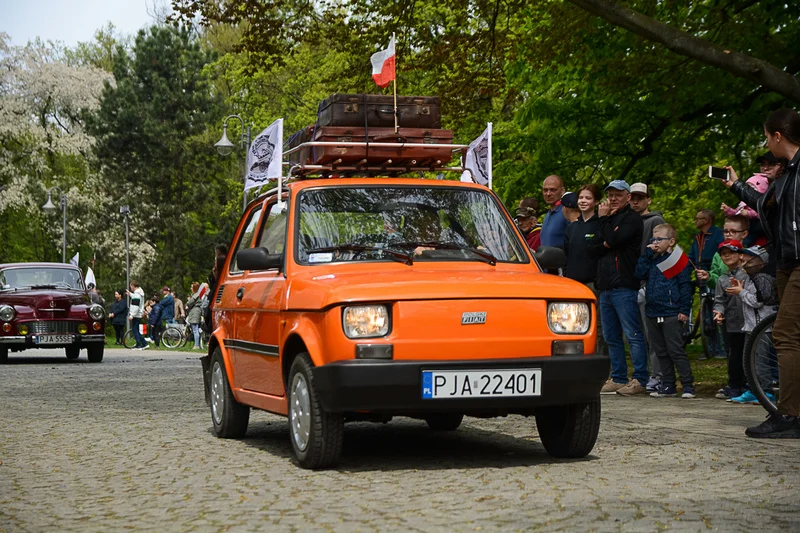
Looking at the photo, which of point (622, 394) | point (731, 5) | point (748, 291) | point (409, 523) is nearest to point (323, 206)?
point (409, 523)

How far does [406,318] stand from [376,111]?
2.76m

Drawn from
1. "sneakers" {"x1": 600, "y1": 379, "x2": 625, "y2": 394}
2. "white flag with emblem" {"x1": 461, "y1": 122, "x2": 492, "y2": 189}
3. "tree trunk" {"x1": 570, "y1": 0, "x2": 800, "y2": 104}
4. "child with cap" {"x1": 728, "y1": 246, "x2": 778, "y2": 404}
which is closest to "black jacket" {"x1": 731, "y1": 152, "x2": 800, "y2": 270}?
"white flag with emblem" {"x1": 461, "y1": 122, "x2": 492, "y2": 189}

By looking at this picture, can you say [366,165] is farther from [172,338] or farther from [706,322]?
[172,338]

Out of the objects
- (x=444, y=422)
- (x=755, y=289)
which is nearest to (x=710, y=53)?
(x=755, y=289)

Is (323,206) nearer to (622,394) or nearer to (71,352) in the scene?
(622,394)

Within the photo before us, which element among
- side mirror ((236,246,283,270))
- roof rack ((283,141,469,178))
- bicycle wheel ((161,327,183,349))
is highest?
roof rack ((283,141,469,178))

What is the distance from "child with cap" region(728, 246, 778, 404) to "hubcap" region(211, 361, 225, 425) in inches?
170

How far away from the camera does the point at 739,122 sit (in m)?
20.3

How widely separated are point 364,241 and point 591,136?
1530 centimetres

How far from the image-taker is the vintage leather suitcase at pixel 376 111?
900 centimetres

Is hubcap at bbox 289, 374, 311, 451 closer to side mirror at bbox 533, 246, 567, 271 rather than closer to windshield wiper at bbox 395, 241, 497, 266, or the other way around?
windshield wiper at bbox 395, 241, 497, 266

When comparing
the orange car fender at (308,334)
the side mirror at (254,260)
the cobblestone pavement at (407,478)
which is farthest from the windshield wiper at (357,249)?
the cobblestone pavement at (407,478)

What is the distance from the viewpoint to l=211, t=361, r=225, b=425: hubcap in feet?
30.1

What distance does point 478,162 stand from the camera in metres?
9.60
